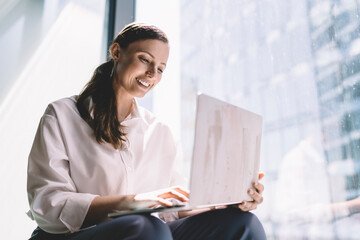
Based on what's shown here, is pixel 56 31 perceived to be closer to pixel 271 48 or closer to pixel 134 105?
pixel 134 105

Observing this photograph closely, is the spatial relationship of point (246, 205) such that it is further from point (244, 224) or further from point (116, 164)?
point (116, 164)

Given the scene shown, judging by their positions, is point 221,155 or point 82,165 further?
point 82,165

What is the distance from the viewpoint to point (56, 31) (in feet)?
5.16

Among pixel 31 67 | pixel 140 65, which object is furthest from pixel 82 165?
pixel 31 67

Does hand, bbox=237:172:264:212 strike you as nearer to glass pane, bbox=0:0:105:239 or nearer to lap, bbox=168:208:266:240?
lap, bbox=168:208:266:240

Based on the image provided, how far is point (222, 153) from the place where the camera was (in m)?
0.69

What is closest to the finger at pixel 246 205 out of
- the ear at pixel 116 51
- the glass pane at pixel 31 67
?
the ear at pixel 116 51

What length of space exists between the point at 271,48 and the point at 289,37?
8 centimetres

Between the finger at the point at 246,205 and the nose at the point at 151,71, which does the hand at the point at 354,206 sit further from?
the nose at the point at 151,71

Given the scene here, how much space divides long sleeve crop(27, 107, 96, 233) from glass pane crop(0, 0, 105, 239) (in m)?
0.59

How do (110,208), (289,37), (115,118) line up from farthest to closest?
1. (289,37)
2. (115,118)
3. (110,208)

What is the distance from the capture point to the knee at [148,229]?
631mm

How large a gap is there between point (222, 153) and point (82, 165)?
16.9 inches

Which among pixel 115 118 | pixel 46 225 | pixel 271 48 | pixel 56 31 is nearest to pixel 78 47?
pixel 56 31
